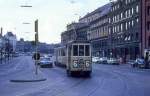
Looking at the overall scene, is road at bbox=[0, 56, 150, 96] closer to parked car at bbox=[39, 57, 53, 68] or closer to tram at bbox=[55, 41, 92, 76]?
tram at bbox=[55, 41, 92, 76]

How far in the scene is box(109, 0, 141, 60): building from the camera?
3812 inches

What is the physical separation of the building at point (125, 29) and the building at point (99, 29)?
17.7ft

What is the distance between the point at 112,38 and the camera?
4525 inches

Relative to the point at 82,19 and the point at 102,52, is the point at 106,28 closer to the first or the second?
the point at 102,52

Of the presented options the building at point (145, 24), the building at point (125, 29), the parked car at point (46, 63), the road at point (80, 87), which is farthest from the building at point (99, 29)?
the road at point (80, 87)

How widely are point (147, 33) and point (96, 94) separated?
69.6 meters

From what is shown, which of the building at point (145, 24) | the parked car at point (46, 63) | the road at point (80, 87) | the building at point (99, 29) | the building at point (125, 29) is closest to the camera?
the road at point (80, 87)

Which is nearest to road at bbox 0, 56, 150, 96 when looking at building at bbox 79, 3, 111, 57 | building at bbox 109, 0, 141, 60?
building at bbox 109, 0, 141, 60

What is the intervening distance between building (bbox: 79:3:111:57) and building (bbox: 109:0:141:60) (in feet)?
17.7

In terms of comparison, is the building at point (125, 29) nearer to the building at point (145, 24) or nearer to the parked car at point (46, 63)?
the building at point (145, 24)

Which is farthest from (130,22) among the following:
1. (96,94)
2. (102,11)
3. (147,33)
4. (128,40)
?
(96,94)

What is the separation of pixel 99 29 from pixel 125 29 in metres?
27.1

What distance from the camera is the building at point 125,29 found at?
96812 mm

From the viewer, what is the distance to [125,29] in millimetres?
103562
